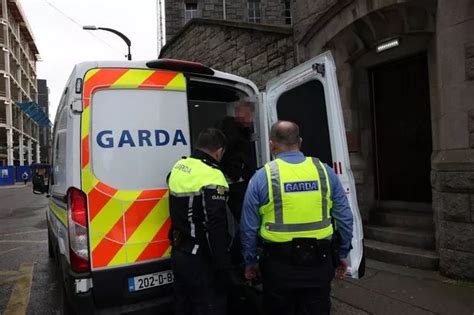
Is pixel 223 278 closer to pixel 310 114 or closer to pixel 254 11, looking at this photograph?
pixel 310 114

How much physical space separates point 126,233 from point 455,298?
3.41m

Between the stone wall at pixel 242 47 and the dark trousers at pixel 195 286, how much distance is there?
18.7 ft

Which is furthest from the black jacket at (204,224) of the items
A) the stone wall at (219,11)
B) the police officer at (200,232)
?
the stone wall at (219,11)

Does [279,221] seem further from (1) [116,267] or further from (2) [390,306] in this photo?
(2) [390,306]

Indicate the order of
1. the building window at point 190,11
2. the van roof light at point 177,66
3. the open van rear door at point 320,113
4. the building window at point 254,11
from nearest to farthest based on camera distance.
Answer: the open van rear door at point 320,113
the van roof light at point 177,66
the building window at point 190,11
the building window at point 254,11

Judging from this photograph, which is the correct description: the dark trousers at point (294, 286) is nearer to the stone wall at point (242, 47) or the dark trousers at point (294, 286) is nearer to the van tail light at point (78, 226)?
the van tail light at point (78, 226)

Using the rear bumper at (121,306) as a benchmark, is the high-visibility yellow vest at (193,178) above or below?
above

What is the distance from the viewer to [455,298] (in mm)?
4129

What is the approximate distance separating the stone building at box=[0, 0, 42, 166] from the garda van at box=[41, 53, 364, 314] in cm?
3549

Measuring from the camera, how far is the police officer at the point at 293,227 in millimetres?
2537

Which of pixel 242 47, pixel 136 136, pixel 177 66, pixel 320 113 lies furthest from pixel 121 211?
pixel 242 47

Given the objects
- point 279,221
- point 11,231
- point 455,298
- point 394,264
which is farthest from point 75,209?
point 11,231

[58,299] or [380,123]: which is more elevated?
[380,123]

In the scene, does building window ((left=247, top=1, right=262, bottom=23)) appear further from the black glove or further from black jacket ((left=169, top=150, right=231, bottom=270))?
the black glove
